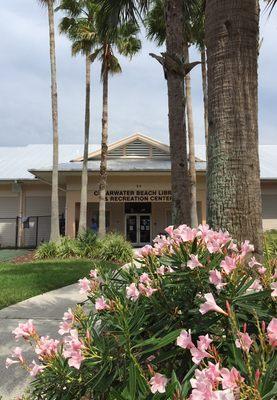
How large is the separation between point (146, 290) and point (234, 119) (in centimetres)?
210

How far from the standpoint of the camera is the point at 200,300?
2.26m

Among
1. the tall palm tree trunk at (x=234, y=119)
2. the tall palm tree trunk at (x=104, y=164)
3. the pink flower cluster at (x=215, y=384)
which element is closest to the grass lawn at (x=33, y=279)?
the tall palm tree trunk at (x=234, y=119)

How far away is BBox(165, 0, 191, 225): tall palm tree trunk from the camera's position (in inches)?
253

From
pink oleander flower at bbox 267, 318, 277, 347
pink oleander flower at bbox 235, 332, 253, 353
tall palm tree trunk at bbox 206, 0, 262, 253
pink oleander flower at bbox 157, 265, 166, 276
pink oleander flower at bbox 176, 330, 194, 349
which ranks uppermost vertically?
tall palm tree trunk at bbox 206, 0, 262, 253

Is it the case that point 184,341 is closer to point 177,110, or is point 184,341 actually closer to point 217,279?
point 217,279

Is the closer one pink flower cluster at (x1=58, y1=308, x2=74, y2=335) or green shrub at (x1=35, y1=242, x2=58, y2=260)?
pink flower cluster at (x1=58, y1=308, x2=74, y2=335)

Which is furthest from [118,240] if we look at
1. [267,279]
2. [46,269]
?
[267,279]

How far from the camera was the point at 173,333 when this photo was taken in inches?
81.0

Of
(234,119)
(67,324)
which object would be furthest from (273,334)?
(234,119)

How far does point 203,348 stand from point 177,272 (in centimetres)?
60

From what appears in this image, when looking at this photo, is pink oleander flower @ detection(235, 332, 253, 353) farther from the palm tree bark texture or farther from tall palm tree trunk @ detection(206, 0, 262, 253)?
the palm tree bark texture

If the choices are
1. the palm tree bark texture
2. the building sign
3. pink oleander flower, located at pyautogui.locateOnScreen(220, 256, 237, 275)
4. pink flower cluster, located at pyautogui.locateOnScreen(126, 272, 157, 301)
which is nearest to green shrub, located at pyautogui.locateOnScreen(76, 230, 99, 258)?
the palm tree bark texture

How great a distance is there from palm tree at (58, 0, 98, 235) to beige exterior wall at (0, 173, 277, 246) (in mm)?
2811

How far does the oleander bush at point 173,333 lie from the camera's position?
1.84 meters
